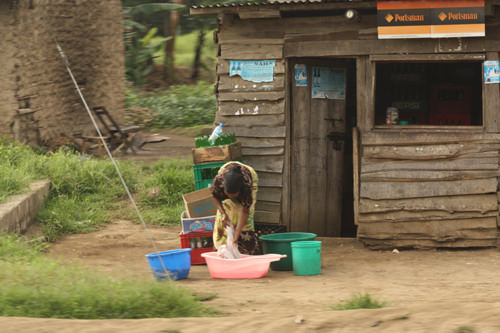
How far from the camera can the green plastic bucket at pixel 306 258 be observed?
7340mm

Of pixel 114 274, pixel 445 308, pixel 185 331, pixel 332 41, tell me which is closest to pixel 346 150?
pixel 332 41

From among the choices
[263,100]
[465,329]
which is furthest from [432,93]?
[465,329]

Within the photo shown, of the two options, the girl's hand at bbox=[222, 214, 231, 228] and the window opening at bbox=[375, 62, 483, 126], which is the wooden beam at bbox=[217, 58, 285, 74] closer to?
the window opening at bbox=[375, 62, 483, 126]

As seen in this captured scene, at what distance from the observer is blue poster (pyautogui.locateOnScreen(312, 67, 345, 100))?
9.41 meters

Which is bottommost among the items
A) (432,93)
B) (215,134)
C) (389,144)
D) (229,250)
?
(229,250)

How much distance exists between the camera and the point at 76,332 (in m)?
4.26

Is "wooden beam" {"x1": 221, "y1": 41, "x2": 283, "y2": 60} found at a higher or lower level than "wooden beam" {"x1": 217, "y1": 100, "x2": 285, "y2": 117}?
higher

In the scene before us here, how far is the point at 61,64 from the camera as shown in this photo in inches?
574

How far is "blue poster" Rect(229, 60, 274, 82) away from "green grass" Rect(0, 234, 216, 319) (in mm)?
4106

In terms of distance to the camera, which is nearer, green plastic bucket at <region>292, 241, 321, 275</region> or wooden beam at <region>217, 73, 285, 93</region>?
green plastic bucket at <region>292, 241, 321, 275</region>

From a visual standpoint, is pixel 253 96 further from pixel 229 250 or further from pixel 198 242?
pixel 229 250

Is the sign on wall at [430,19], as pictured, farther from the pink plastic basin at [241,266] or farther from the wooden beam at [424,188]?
the pink plastic basin at [241,266]

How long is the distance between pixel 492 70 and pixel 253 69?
10.0ft

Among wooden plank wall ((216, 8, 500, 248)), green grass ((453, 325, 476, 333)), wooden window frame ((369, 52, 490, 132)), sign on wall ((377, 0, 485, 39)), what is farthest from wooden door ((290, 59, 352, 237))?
green grass ((453, 325, 476, 333))
